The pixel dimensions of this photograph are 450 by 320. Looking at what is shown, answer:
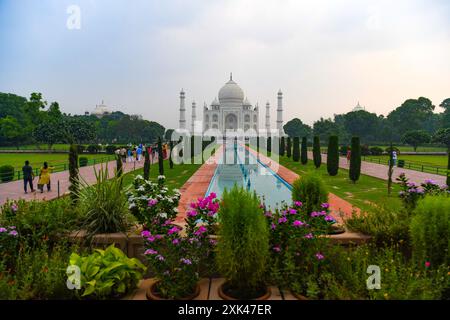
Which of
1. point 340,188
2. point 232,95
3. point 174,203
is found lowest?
point 340,188

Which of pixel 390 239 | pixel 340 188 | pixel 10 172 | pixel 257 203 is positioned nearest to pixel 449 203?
pixel 390 239

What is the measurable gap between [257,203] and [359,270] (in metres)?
0.95

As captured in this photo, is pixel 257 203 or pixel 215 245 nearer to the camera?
pixel 257 203

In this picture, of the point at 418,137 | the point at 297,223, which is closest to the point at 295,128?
the point at 418,137

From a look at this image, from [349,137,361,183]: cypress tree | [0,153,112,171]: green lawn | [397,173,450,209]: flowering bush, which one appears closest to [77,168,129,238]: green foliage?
[397,173,450,209]: flowering bush

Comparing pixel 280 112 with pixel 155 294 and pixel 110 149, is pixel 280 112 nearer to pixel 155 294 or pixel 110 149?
pixel 110 149

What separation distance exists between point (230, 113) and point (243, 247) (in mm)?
73506

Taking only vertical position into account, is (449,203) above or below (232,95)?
below

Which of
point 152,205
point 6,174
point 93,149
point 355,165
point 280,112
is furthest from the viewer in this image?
point 280,112

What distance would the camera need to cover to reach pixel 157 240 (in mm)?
2840

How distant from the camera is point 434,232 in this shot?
2760 mm

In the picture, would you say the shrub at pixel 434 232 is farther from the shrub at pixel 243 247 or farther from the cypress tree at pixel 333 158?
the cypress tree at pixel 333 158

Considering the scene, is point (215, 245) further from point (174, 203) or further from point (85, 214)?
point (85, 214)

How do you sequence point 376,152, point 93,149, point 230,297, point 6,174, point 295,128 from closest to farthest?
point 230,297, point 6,174, point 376,152, point 93,149, point 295,128
